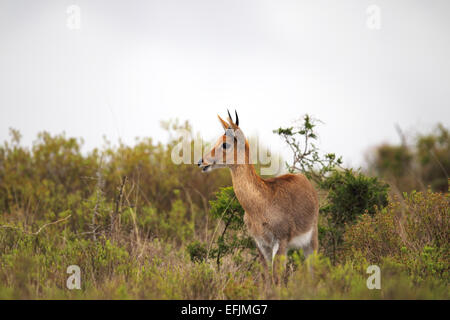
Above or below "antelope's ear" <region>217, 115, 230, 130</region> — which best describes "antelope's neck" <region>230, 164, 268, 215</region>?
below

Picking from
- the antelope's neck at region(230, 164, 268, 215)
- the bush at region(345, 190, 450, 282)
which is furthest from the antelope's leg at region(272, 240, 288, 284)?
the bush at region(345, 190, 450, 282)

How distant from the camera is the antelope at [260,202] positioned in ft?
17.5

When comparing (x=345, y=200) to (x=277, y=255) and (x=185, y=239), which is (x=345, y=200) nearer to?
(x=277, y=255)

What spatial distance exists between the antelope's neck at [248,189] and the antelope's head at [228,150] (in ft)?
0.40

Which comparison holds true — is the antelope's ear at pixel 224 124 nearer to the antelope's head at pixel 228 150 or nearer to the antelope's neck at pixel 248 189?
the antelope's head at pixel 228 150

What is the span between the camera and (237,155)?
214 inches

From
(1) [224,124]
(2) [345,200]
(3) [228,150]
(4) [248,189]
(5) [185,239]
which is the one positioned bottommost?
(5) [185,239]

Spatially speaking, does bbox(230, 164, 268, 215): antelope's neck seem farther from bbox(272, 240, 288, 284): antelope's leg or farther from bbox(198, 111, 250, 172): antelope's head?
bbox(272, 240, 288, 284): antelope's leg

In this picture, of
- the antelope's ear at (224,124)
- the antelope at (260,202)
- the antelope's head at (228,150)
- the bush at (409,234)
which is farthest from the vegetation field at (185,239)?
the antelope's ear at (224,124)

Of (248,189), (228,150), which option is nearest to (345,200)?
(248,189)

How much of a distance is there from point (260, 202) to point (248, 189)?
24 centimetres

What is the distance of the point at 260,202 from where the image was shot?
537 centimetres

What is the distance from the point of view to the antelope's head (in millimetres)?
5332
